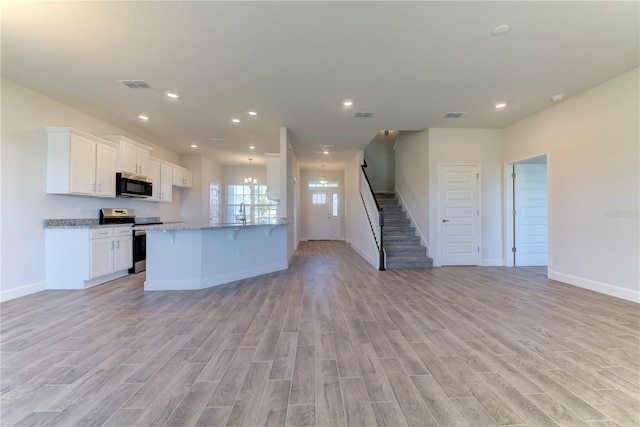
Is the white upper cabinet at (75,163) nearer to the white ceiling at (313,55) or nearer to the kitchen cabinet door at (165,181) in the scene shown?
the white ceiling at (313,55)

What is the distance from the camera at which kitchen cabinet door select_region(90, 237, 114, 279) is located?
14.1 feet

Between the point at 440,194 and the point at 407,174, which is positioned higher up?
the point at 407,174

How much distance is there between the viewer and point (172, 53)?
2.99 meters

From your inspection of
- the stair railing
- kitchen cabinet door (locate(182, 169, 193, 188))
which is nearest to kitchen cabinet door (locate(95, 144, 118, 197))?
kitchen cabinet door (locate(182, 169, 193, 188))

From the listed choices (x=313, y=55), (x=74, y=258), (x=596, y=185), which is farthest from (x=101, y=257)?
(x=596, y=185)

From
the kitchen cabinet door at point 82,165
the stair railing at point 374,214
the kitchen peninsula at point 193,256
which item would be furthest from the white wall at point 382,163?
the kitchen cabinet door at point 82,165

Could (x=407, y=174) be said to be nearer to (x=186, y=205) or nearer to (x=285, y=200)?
(x=285, y=200)

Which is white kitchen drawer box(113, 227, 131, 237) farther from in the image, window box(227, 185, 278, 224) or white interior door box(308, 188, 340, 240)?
white interior door box(308, 188, 340, 240)

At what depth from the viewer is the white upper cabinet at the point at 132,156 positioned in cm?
513

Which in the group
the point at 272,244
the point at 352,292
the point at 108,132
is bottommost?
the point at 352,292

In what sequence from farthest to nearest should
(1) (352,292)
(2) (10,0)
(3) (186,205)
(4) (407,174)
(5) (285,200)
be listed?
(3) (186,205) < (4) (407,174) < (5) (285,200) < (1) (352,292) < (2) (10,0)

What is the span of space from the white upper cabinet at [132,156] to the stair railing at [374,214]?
5.29 metres

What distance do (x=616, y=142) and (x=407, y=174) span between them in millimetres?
3998

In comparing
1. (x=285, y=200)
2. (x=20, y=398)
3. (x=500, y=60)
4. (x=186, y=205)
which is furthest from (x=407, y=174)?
(x=20, y=398)
